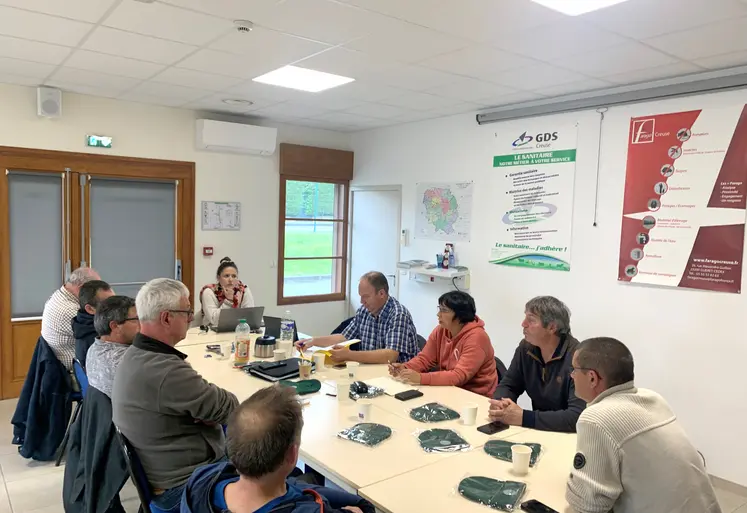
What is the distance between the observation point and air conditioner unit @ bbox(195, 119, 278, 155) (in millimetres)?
5418

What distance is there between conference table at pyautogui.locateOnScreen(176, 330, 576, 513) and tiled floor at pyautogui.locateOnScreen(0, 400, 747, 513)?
1.30m

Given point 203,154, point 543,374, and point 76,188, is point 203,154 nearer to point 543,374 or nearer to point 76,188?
point 76,188

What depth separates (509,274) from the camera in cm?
490

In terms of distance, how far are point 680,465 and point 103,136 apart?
5136mm

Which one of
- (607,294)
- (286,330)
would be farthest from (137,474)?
(607,294)

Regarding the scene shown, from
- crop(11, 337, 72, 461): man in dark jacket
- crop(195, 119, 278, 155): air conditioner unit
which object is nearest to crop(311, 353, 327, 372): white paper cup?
crop(11, 337, 72, 461): man in dark jacket

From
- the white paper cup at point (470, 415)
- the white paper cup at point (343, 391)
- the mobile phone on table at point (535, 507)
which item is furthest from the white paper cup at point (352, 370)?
the mobile phone on table at point (535, 507)

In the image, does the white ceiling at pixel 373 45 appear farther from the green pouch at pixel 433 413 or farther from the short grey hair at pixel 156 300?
the green pouch at pixel 433 413

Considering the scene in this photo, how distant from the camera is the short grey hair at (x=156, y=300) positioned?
2.12m

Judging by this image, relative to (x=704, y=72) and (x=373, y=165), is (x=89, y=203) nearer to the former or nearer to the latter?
(x=373, y=165)

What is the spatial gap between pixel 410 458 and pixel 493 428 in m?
0.49

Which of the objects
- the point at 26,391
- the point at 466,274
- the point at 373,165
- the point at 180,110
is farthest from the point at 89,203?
the point at 466,274

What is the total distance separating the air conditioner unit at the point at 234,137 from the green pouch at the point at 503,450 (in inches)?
171

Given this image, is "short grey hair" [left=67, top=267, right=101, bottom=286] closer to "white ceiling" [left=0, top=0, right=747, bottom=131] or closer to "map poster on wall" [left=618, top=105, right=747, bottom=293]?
"white ceiling" [left=0, top=0, right=747, bottom=131]
